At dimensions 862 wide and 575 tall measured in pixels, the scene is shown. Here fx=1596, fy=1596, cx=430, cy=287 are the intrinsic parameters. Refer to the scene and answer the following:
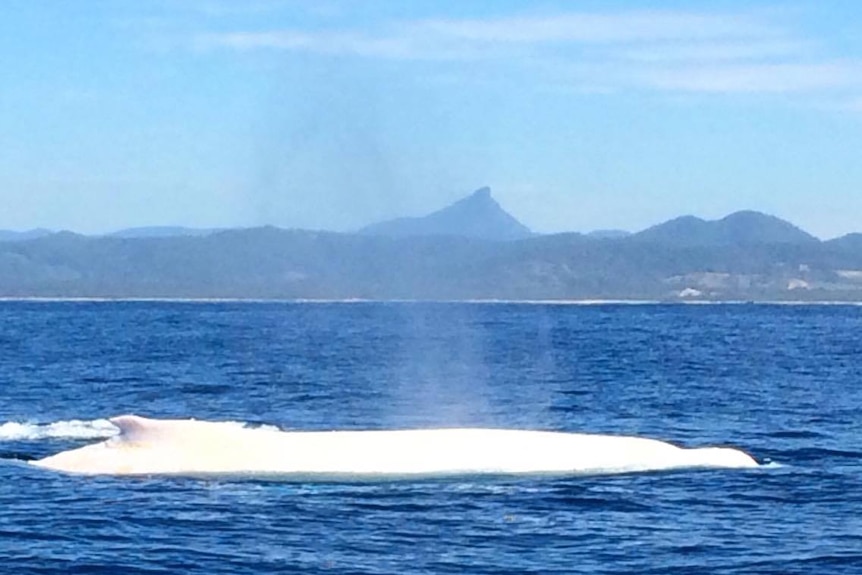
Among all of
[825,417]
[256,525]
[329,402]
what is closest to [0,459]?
[256,525]

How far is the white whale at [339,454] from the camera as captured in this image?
3108cm

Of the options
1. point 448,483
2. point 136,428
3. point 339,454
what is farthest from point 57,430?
point 448,483

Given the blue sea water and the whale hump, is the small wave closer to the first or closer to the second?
the blue sea water

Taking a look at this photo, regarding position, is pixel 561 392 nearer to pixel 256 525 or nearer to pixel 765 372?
pixel 765 372

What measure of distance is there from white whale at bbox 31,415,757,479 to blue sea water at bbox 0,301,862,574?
0.69 meters

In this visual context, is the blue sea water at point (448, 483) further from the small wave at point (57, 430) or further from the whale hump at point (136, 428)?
the whale hump at point (136, 428)

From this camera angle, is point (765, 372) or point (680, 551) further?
point (765, 372)

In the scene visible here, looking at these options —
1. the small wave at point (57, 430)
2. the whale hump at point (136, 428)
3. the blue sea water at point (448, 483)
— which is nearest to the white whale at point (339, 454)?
the whale hump at point (136, 428)

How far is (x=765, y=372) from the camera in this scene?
2975 inches

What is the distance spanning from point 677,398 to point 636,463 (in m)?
23.9

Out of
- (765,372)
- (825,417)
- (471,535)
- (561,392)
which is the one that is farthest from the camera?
(765,372)

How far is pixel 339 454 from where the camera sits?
31734mm

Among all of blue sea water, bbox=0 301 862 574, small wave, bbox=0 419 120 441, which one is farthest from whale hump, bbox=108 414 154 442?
small wave, bbox=0 419 120 441

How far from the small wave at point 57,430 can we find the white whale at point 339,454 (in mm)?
5812
